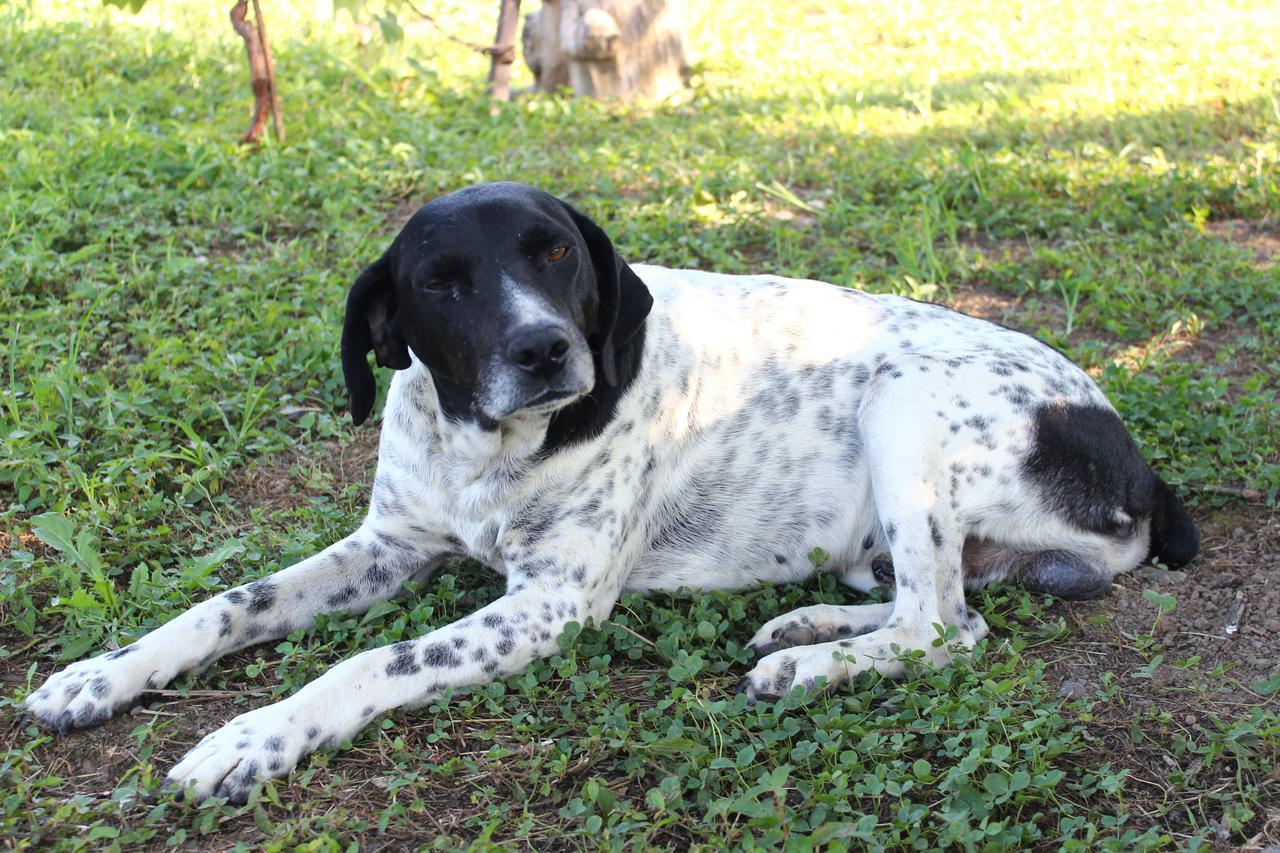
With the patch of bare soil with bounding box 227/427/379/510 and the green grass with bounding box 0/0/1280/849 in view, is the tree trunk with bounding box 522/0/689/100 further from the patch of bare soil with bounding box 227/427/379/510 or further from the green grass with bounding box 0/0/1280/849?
the patch of bare soil with bounding box 227/427/379/510

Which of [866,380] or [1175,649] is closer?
[1175,649]

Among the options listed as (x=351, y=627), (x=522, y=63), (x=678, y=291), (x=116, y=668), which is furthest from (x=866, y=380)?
(x=522, y=63)

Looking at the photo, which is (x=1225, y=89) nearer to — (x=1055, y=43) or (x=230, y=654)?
(x=1055, y=43)

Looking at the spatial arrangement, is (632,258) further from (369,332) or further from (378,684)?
(378,684)

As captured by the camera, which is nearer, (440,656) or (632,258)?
(440,656)

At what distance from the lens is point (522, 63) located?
986cm

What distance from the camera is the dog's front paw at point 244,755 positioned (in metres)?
2.93

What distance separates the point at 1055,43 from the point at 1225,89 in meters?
1.97

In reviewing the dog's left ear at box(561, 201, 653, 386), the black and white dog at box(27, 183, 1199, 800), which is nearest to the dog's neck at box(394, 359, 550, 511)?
the black and white dog at box(27, 183, 1199, 800)

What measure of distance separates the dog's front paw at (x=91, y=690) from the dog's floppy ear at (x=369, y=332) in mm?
921

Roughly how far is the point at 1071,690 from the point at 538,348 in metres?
1.67

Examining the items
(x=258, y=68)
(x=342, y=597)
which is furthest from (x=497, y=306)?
(x=258, y=68)

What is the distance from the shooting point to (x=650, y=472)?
3.85 meters

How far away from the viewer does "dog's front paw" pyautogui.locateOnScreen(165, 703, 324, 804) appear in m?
2.93
